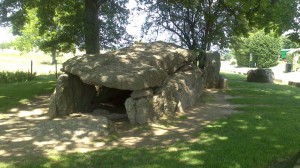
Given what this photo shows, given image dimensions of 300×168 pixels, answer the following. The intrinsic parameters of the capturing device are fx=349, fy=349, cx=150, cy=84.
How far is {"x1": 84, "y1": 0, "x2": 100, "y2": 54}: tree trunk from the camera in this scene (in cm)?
1705

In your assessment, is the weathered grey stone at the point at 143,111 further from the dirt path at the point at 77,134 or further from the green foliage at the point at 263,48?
the green foliage at the point at 263,48

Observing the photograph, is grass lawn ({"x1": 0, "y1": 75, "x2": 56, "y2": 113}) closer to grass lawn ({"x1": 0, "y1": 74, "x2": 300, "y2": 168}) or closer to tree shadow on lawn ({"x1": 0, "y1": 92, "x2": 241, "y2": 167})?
tree shadow on lawn ({"x1": 0, "y1": 92, "x2": 241, "y2": 167})

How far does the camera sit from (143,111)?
997cm

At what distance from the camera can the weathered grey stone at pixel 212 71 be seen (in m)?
19.7

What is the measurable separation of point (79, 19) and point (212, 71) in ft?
26.4

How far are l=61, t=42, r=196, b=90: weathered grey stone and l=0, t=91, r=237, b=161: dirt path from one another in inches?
49.0

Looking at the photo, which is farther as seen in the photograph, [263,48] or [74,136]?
[263,48]

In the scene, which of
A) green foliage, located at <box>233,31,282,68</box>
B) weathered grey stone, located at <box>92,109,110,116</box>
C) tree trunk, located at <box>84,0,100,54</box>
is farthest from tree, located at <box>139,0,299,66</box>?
green foliage, located at <box>233,31,282,68</box>

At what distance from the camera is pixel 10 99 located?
13.6m

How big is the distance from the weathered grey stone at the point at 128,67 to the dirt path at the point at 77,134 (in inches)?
49.0

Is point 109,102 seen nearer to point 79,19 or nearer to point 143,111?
point 143,111

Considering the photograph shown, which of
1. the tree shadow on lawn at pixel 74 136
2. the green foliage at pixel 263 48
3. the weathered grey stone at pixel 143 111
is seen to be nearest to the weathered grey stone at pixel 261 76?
the tree shadow on lawn at pixel 74 136

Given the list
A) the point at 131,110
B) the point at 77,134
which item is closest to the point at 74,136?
the point at 77,134

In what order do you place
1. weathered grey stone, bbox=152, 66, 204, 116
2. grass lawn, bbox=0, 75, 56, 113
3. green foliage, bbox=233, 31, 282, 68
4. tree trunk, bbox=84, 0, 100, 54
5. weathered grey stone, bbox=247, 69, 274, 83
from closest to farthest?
1. weathered grey stone, bbox=152, 66, 204, 116
2. grass lawn, bbox=0, 75, 56, 113
3. tree trunk, bbox=84, 0, 100, 54
4. weathered grey stone, bbox=247, 69, 274, 83
5. green foliage, bbox=233, 31, 282, 68
